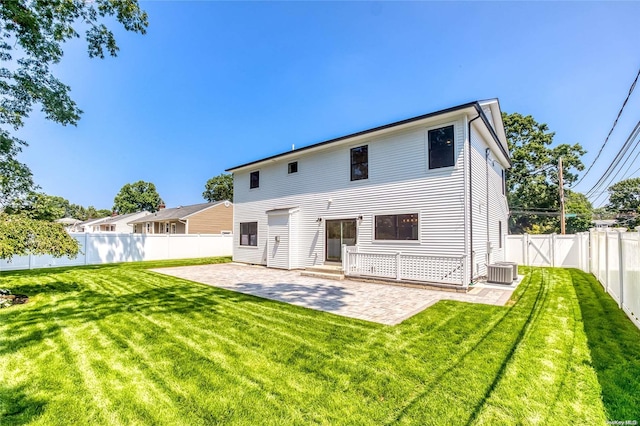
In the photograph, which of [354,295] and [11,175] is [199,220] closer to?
[11,175]

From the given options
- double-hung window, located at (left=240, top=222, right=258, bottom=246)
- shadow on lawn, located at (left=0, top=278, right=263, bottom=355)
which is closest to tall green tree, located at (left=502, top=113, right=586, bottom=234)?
double-hung window, located at (left=240, top=222, right=258, bottom=246)

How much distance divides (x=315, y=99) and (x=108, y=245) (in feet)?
49.4

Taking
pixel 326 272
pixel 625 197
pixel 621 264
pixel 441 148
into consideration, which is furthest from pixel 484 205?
pixel 625 197

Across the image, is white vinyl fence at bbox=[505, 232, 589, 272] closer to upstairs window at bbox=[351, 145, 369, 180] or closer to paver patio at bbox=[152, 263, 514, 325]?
paver patio at bbox=[152, 263, 514, 325]

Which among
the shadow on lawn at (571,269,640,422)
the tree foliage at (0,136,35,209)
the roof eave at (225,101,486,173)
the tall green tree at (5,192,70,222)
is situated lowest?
the shadow on lawn at (571,269,640,422)

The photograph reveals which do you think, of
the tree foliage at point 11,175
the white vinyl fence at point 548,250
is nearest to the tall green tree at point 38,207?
the tree foliage at point 11,175

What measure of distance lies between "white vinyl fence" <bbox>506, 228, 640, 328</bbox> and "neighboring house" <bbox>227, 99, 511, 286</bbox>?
1.51 m

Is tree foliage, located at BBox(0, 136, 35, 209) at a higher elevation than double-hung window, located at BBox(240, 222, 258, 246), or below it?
higher

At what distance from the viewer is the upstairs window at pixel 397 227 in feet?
31.0

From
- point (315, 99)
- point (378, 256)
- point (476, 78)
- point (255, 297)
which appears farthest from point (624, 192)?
point (255, 297)

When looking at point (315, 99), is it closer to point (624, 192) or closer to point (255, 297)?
point (255, 297)

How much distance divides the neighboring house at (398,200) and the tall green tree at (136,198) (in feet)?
156

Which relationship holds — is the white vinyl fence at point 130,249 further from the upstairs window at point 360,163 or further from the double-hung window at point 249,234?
the upstairs window at point 360,163

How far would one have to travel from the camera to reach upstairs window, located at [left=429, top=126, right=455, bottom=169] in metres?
8.86
